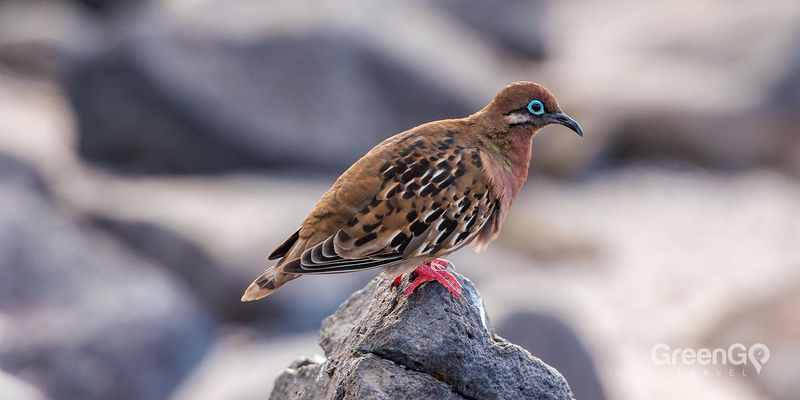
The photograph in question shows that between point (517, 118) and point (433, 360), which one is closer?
point (433, 360)

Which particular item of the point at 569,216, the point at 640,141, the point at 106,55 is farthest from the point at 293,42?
the point at 640,141

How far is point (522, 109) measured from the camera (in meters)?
7.70

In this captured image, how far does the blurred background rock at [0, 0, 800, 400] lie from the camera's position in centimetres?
1376

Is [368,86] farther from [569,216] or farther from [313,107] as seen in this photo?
[569,216]

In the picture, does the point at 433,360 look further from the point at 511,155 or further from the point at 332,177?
the point at 332,177

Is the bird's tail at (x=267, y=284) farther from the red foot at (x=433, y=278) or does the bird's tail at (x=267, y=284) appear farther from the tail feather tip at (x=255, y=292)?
the red foot at (x=433, y=278)

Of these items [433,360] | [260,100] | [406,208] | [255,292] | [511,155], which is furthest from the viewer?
[260,100]

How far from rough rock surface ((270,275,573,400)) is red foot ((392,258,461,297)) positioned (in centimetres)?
5

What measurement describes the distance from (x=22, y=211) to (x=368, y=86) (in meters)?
6.21

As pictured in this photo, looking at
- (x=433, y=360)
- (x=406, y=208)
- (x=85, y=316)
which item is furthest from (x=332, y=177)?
(x=433, y=360)

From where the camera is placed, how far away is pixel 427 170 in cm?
716

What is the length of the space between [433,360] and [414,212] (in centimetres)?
106

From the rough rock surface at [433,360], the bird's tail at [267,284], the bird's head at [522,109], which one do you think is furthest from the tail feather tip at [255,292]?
the bird's head at [522,109]

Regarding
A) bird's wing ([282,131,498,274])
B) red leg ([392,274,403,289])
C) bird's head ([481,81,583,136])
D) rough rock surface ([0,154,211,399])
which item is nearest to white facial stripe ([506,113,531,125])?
bird's head ([481,81,583,136])
